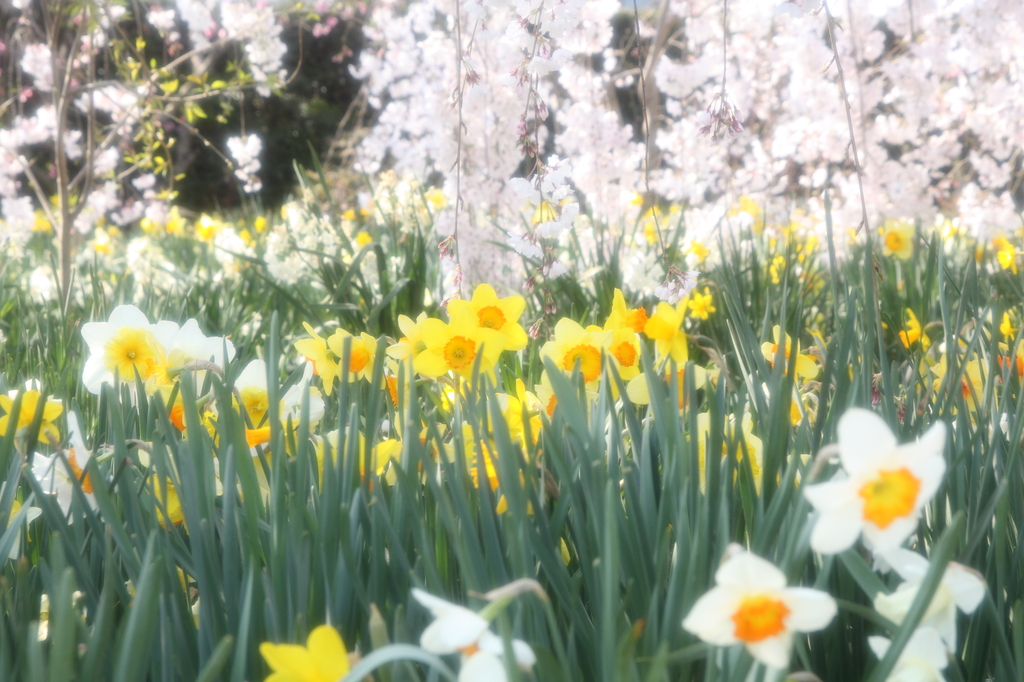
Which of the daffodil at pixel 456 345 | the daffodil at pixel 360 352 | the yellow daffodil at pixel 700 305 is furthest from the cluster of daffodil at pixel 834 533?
the yellow daffodil at pixel 700 305

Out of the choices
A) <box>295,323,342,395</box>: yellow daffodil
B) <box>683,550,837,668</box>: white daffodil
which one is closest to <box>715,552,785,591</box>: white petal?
<box>683,550,837,668</box>: white daffodil

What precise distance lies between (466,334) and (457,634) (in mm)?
513

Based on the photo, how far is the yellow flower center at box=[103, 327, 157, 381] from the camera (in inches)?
35.9

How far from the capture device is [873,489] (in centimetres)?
39

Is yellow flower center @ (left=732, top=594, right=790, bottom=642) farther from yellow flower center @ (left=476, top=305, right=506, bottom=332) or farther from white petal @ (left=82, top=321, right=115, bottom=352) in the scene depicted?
white petal @ (left=82, top=321, right=115, bottom=352)

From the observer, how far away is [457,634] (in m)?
0.36

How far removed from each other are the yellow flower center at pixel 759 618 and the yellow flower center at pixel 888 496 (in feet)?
0.20

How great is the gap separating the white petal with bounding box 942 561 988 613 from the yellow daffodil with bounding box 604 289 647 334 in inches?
22.4

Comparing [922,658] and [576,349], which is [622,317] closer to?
[576,349]

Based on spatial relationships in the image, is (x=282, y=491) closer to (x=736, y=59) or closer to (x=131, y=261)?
(x=131, y=261)

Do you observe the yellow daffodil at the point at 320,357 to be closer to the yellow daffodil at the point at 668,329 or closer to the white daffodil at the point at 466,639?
the yellow daffodil at the point at 668,329

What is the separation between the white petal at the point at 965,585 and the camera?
0.41m

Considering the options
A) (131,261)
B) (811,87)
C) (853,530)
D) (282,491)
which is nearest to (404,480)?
(282,491)

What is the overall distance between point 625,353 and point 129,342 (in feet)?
1.82
